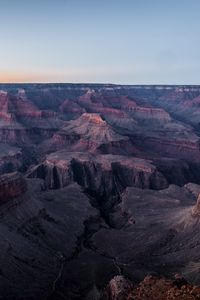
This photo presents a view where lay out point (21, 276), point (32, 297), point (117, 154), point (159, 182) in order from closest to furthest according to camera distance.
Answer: point (32, 297)
point (21, 276)
point (159, 182)
point (117, 154)

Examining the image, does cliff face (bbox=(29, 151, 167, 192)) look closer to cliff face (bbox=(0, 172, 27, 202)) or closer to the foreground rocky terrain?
the foreground rocky terrain

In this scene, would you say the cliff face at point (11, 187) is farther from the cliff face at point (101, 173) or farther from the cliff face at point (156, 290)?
the cliff face at point (101, 173)

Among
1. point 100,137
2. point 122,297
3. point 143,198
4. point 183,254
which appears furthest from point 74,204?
point 100,137

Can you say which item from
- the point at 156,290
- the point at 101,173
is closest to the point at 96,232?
the point at 101,173

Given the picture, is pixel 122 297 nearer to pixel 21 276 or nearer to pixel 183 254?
pixel 21 276

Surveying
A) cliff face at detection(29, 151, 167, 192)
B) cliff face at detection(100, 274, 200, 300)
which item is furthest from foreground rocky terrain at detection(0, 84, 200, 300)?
cliff face at detection(29, 151, 167, 192)

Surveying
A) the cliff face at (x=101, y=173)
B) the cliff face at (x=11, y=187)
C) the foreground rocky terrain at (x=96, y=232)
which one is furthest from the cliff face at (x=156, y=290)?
the cliff face at (x=101, y=173)

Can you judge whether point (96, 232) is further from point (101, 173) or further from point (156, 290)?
point (156, 290)

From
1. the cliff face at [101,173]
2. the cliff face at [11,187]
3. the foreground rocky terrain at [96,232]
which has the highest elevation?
the cliff face at [11,187]
